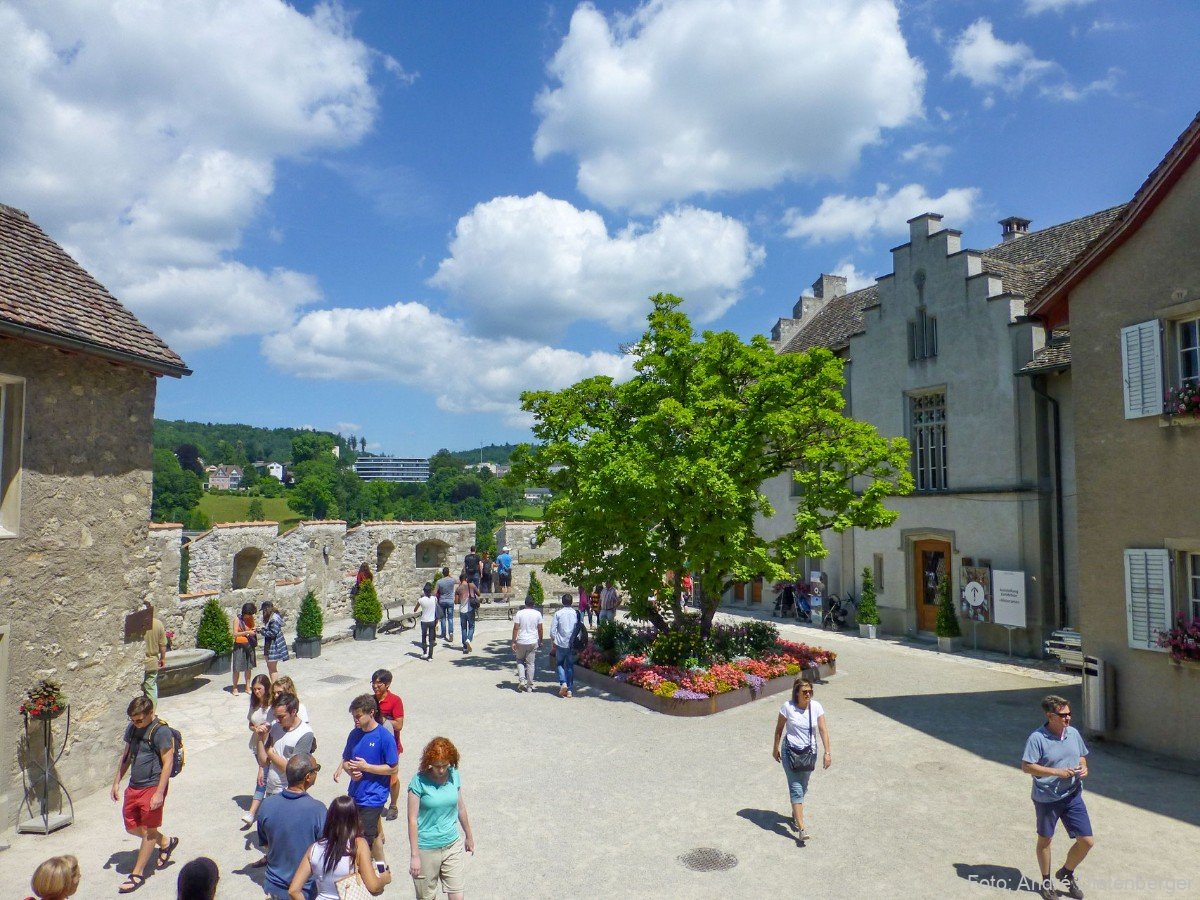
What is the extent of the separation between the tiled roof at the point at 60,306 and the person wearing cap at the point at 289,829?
6055 millimetres

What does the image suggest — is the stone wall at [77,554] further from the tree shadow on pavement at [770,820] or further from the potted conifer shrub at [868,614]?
the potted conifer shrub at [868,614]

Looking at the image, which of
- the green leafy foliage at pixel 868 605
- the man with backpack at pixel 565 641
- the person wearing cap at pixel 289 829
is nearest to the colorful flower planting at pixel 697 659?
the man with backpack at pixel 565 641

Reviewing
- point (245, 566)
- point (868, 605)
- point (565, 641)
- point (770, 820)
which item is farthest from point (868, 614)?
point (245, 566)

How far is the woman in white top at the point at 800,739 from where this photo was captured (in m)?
7.94

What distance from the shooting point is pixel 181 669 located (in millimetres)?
14711

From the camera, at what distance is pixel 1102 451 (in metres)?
11.5

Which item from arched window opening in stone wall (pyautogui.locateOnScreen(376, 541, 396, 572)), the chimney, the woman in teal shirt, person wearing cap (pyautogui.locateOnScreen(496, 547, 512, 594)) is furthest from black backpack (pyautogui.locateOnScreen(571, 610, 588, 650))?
the chimney

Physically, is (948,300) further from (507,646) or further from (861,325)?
(507,646)

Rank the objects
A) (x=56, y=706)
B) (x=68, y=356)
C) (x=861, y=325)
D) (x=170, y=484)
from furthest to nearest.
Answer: (x=170, y=484) < (x=861, y=325) < (x=68, y=356) < (x=56, y=706)

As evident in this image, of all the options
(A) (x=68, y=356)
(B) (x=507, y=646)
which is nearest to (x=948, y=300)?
(B) (x=507, y=646)

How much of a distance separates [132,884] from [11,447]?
4.88 m

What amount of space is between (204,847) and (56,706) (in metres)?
2.47

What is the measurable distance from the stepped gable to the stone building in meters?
19.4

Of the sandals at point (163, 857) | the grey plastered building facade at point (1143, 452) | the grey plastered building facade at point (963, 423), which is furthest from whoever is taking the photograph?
the grey plastered building facade at point (963, 423)
